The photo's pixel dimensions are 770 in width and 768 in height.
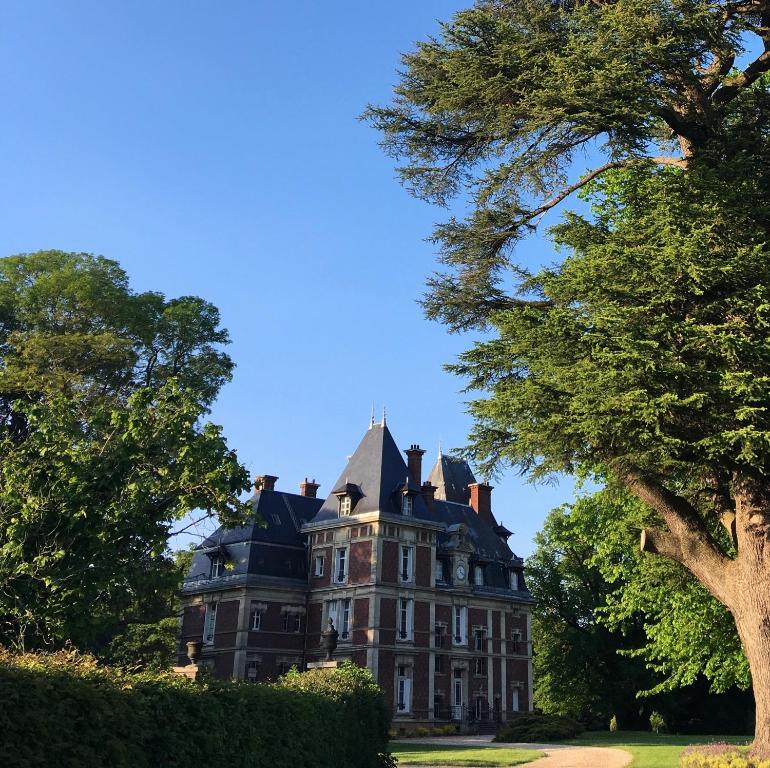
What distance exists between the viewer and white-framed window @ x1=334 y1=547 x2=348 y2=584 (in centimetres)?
3978

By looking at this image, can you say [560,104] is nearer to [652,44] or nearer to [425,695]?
[652,44]

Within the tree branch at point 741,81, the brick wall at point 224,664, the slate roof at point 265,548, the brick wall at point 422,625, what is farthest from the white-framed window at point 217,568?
the tree branch at point 741,81

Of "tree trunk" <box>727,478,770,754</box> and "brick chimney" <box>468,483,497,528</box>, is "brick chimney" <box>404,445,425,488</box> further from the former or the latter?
"tree trunk" <box>727,478,770,754</box>

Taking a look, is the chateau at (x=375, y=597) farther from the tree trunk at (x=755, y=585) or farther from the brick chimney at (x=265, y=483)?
the tree trunk at (x=755, y=585)

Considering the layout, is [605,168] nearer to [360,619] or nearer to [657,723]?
[360,619]

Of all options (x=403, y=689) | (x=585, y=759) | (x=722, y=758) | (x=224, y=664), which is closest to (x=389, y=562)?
(x=403, y=689)

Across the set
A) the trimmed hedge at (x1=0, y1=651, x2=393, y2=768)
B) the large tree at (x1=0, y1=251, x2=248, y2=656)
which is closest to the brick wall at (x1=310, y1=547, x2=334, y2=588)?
the large tree at (x1=0, y1=251, x2=248, y2=656)

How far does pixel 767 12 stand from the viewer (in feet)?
46.9

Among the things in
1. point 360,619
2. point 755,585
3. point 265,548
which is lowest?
point 755,585

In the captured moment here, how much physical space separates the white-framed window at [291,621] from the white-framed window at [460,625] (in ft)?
27.0

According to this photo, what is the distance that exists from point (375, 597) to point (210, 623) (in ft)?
32.5

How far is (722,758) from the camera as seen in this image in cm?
1094

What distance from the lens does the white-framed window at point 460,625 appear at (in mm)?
41438

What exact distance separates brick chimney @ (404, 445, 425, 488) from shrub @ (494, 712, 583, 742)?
1392 cm
